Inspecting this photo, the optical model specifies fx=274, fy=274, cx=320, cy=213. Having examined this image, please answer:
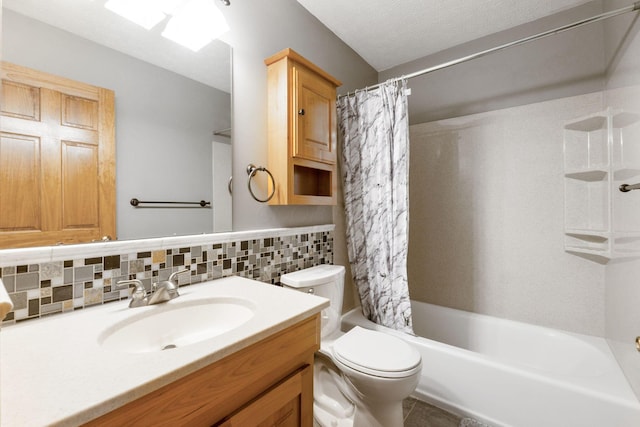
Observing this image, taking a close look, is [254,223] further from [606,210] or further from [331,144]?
[606,210]

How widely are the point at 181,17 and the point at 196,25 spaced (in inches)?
2.5

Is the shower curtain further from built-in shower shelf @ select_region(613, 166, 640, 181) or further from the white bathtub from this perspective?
built-in shower shelf @ select_region(613, 166, 640, 181)

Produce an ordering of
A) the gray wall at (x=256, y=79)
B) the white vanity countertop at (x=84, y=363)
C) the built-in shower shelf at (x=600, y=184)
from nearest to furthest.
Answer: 1. the white vanity countertop at (x=84, y=363)
2. the built-in shower shelf at (x=600, y=184)
3. the gray wall at (x=256, y=79)

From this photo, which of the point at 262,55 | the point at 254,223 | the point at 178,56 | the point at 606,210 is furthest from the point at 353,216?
the point at 606,210

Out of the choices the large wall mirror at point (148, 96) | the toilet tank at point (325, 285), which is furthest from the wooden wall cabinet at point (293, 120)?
the toilet tank at point (325, 285)

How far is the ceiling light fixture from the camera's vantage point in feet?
3.86

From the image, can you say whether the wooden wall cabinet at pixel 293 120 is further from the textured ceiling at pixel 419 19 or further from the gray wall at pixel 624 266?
the gray wall at pixel 624 266

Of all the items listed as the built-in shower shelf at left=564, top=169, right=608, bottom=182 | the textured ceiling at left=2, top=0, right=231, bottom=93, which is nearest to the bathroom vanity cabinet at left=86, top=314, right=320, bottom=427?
the textured ceiling at left=2, top=0, right=231, bottom=93

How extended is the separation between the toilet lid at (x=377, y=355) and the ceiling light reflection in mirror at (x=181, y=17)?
156 centimetres

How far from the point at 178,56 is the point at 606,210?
2489 millimetres

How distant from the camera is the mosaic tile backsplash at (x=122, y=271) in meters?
0.82

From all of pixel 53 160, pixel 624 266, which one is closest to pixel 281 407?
pixel 53 160

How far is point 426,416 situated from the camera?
60.2 inches

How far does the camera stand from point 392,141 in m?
1.82
